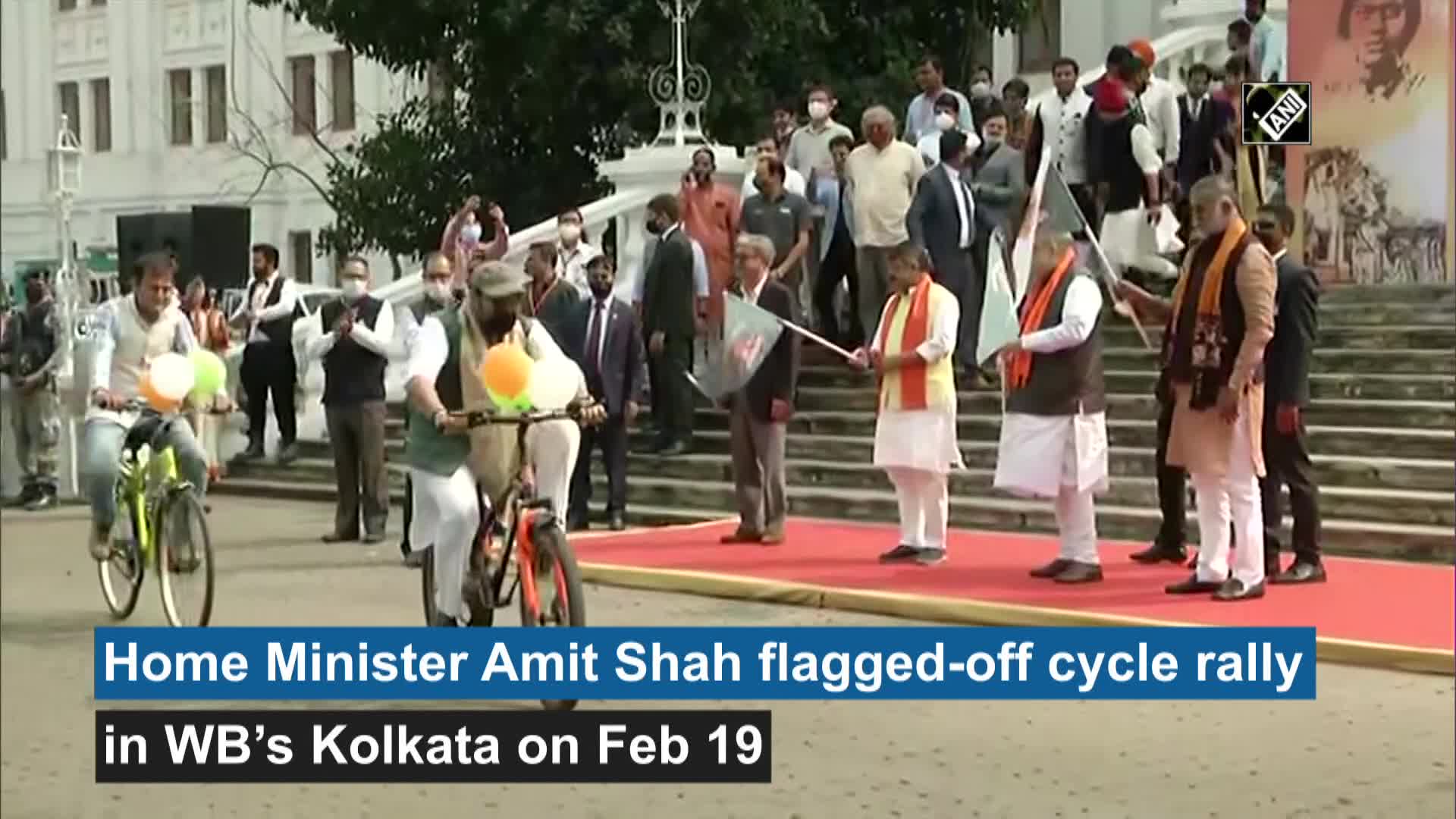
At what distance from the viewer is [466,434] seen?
3.86m

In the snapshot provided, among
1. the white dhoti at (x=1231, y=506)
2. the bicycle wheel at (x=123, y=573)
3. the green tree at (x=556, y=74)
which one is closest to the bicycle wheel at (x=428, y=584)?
the bicycle wheel at (x=123, y=573)

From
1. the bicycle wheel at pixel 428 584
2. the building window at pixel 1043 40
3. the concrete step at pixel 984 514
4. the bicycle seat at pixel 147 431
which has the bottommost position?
the concrete step at pixel 984 514

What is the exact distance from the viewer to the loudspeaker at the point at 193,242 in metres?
2.64

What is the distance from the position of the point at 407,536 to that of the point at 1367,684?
190 cm

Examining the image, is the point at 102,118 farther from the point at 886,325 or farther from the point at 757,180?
the point at 886,325

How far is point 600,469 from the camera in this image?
5031 mm

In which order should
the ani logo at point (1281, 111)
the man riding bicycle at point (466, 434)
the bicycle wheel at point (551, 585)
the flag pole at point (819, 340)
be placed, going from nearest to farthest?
1. the ani logo at point (1281, 111)
2. the man riding bicycle at point (466, 434)
3. the bicycle wheel at point (551, 585)
4. the flag pole at point (819, 340)

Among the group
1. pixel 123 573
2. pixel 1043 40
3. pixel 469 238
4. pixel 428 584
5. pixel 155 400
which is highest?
pixel 1043 40

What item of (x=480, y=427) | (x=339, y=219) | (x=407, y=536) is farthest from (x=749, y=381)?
(x=339, y=219)

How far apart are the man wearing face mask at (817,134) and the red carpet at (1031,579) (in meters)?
1.33

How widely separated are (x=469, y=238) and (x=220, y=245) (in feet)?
1.81

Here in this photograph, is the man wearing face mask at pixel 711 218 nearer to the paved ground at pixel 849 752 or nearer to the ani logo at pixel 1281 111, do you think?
the paved ground at pixel 849 752

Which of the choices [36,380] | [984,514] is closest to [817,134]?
[36,380]

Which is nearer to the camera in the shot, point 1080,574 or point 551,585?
point 551,585
